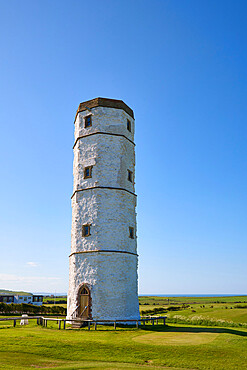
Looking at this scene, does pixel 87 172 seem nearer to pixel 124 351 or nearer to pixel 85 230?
pixel 85 230

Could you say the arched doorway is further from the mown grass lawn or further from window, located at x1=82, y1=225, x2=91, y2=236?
the mown grass lawn

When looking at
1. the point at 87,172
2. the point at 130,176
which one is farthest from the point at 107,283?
the point at 130,176

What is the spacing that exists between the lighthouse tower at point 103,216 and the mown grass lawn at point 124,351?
21.6ft

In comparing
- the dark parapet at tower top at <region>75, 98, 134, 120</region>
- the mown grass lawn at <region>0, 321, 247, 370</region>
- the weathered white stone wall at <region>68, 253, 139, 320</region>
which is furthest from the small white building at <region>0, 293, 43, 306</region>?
the mown grass lawn at <region>0, 321, 247, 370</region>

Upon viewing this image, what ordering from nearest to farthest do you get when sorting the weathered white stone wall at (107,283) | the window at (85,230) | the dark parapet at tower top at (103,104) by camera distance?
1. the weathered white stone wall at (107,283)
2. the window at (85,230)
3. the dark parapet at tower top at (103,104)

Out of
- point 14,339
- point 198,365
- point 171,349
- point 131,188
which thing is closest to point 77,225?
point 131,188

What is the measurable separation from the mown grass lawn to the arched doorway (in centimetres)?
636

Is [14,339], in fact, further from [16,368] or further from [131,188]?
[131,188]

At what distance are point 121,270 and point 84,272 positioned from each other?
10.1 feet

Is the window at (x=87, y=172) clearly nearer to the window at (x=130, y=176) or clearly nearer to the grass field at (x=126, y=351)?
the window at (x=130, y=176)

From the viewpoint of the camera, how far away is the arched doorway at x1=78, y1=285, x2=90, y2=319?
25062mm

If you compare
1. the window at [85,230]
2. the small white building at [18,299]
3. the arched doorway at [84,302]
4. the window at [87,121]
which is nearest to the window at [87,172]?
the window at [87,121]

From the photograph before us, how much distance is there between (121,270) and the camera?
86.2 ft

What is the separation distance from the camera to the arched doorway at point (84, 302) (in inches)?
987
